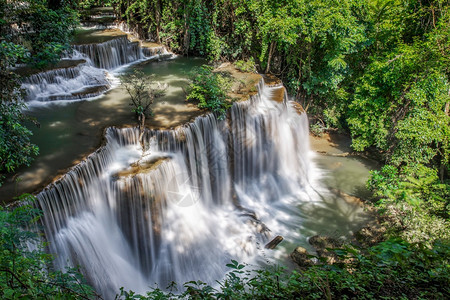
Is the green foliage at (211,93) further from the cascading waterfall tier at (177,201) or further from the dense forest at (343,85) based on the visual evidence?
the dense forest at (343,85)

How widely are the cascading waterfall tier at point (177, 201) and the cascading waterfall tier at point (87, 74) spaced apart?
3721 mm

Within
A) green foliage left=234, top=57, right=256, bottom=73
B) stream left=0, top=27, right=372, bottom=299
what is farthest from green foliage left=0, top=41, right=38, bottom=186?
green foliage left=234, top=57, right=256, bottom=73

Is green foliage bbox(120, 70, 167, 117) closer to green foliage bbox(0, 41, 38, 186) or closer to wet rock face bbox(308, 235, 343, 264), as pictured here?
green foliage bbox(0, 41, 38, 186)

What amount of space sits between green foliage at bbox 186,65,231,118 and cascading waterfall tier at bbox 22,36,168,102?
11.9 feet

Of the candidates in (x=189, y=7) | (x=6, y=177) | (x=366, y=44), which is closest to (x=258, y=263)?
(x=6, y=177)

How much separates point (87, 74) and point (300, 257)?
10028mm

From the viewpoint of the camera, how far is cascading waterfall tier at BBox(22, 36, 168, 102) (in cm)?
1029

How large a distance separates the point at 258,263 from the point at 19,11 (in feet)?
26.6

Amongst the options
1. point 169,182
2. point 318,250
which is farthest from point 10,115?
point 318,250

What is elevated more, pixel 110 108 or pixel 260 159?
pixel 110 108

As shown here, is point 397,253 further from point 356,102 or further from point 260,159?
point 356,102

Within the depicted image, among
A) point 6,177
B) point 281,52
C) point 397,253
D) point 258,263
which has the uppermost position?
point 281,52

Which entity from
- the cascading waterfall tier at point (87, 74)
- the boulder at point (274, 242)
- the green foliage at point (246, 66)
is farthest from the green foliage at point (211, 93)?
the boulder at point (274, 242)

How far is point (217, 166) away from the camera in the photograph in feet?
32.7
